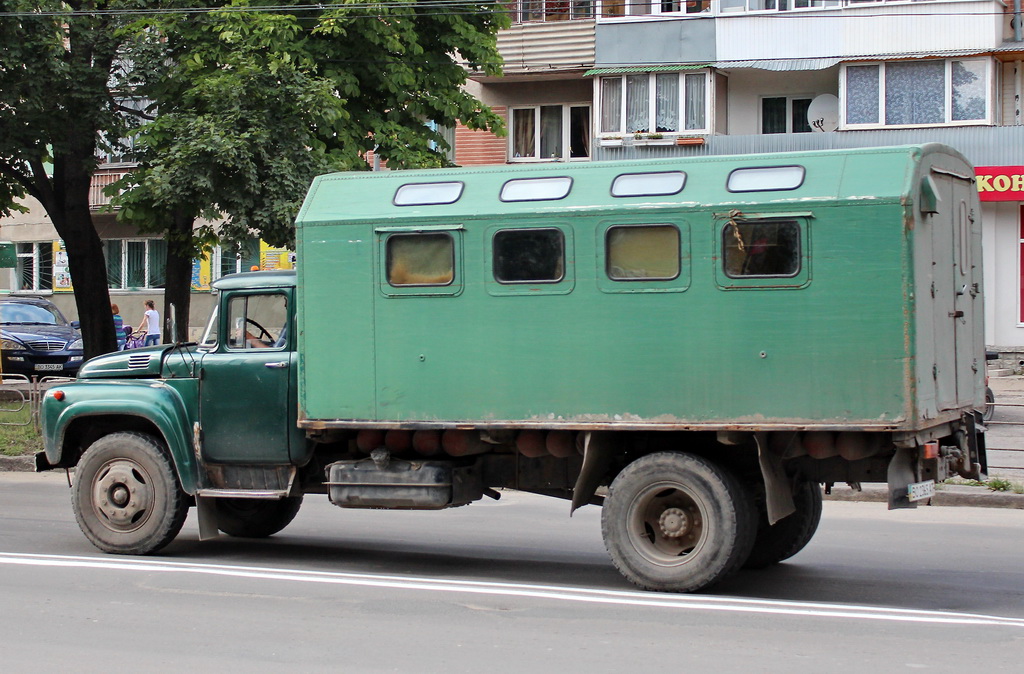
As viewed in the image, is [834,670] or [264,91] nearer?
[834,670]

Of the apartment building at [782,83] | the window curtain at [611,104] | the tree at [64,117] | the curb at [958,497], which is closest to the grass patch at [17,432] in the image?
Answer: the tree at [64,117]

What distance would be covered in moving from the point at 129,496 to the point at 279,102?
8.40 m

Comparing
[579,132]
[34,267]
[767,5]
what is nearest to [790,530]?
[767,5]

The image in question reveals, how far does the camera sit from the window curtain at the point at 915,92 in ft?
83.0

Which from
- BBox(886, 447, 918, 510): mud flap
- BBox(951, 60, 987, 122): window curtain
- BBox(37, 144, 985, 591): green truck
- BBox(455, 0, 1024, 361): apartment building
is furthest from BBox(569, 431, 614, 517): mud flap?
BBox(951, 60, 987, 122): window curtain

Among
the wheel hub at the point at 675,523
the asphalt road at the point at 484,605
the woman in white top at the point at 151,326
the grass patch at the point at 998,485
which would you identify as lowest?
the asphalt road at the point at 484,605

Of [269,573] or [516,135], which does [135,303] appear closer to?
[516,135]

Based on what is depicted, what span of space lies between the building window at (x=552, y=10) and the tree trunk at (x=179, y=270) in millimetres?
10865

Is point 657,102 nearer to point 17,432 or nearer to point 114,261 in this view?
point 17,432

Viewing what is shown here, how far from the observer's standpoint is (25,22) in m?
18.1

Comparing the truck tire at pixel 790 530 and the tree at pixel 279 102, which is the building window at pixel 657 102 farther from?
the truck tire at pixel 790 530

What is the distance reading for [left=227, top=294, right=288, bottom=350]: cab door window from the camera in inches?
363

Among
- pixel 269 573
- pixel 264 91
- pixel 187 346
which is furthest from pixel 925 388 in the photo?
pixel 264 91

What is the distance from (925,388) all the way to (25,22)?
14.9m
